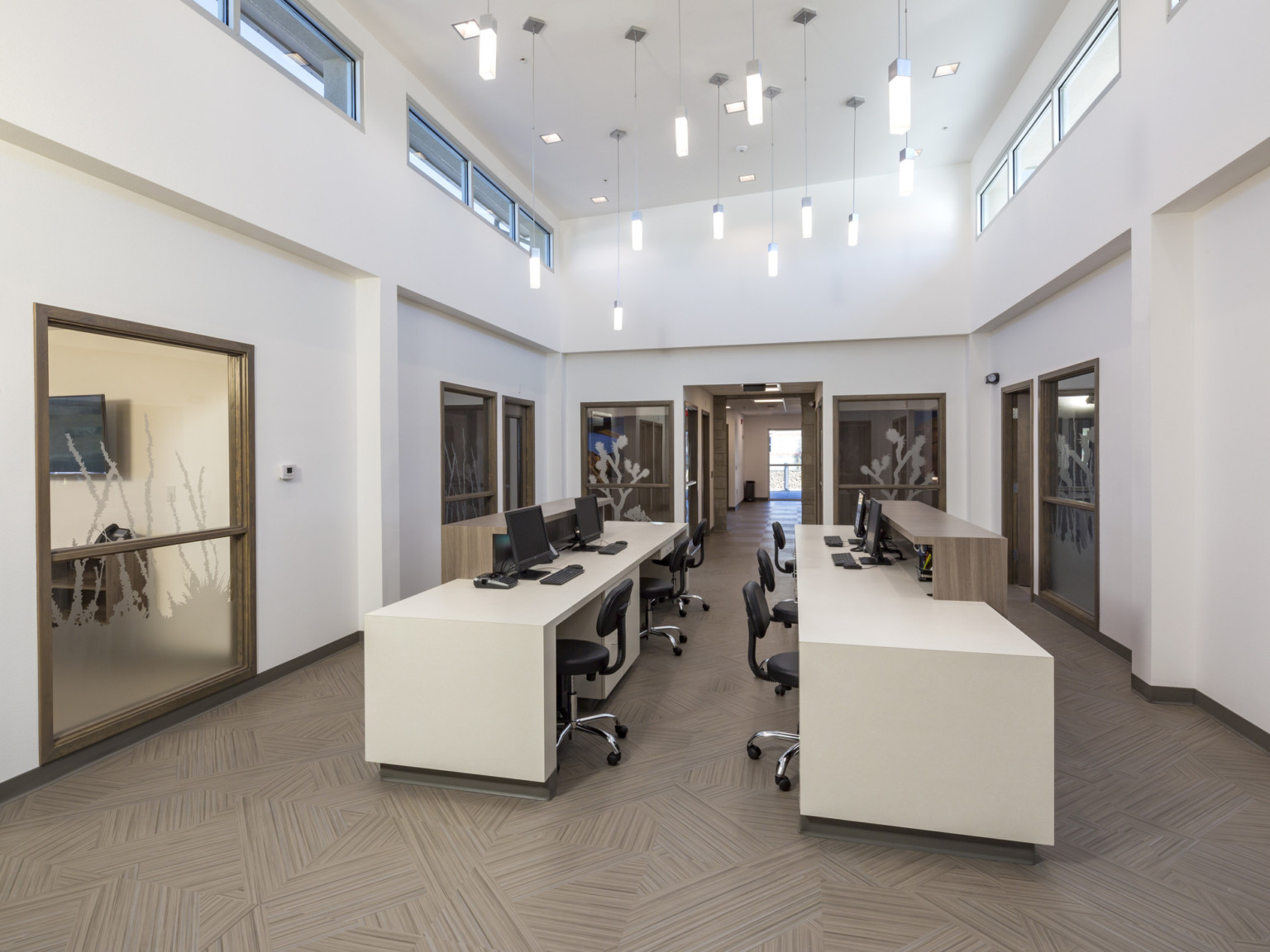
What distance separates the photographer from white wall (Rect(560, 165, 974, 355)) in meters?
7.75

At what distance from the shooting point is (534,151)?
7000mm

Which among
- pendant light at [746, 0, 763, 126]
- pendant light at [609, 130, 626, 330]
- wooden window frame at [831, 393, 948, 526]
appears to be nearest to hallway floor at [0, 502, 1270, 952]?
pendant light at [746, 0, 763, 126]

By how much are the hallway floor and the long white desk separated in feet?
0.44

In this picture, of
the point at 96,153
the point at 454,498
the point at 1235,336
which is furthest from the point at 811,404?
the point at 96,153

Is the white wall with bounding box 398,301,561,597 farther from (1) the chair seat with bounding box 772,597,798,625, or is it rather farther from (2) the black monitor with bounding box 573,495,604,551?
(1) the chair seat with bounding box 772,597,798,625

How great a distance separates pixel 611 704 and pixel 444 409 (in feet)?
12.6

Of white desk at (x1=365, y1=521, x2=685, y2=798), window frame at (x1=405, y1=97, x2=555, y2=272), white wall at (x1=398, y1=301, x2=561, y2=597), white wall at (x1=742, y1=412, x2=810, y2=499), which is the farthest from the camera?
white wall at (x1=742, y1=412, x2=810, y2=499)

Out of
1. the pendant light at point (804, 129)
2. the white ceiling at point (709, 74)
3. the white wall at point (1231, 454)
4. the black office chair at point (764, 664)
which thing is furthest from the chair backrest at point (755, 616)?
the white ceiling at point (709, 74)

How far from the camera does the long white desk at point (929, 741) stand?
7.51 ft

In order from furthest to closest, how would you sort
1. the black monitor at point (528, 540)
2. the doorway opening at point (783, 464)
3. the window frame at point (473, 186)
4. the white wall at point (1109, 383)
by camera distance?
the doorway opening at point (783, 464), the window frame at point (473, 186), the white wall at point (1109, 383), the black monitor at point (528, 540)

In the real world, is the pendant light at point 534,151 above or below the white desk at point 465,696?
above

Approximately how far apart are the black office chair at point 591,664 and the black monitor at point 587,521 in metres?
1.47

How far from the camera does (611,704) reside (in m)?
3.85

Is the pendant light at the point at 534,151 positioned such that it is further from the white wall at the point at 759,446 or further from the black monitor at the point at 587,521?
the white wall at the point at 759,446
